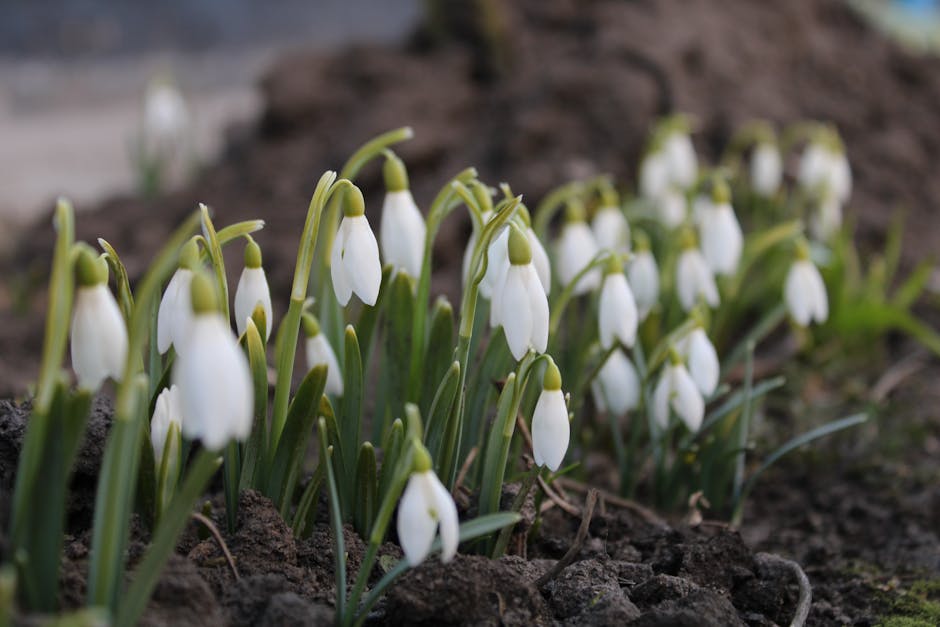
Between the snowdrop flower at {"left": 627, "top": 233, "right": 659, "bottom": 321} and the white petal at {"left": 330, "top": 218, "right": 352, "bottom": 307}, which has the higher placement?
the white petal at {"left": 330, "top": 218, "right": 352, "bottom": 307}

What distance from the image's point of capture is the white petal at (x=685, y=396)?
1.99m

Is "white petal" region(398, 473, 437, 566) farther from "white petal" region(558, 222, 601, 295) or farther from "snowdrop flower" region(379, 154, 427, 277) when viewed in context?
"white petal" region(558, 222, 601, 295)

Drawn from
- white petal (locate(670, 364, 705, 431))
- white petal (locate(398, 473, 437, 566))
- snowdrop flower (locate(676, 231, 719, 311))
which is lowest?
white petal (locate(670, 364, 705, 431))

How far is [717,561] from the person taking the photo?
1751 millimetres

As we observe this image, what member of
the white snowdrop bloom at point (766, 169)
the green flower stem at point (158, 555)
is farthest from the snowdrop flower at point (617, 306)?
the white snowdrop bloom at point (766, 169)

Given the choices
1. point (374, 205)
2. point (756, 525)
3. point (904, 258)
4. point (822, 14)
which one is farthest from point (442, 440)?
point (822, 14)

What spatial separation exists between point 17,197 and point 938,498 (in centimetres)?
440

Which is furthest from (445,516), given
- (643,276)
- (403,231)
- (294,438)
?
(643,276)

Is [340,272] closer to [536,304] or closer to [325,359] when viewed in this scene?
[325,359]

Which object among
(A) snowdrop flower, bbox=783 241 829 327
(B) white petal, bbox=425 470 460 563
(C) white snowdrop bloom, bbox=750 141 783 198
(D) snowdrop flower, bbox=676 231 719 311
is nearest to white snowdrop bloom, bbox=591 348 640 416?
(D) snowdrop flower, bbox=676 231 719 311

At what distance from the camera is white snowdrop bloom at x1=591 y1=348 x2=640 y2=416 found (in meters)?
2.17

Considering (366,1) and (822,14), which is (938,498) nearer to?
(822,14)

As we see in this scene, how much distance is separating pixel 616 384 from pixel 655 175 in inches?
49.4

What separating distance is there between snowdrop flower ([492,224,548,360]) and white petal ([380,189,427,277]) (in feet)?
0.98
